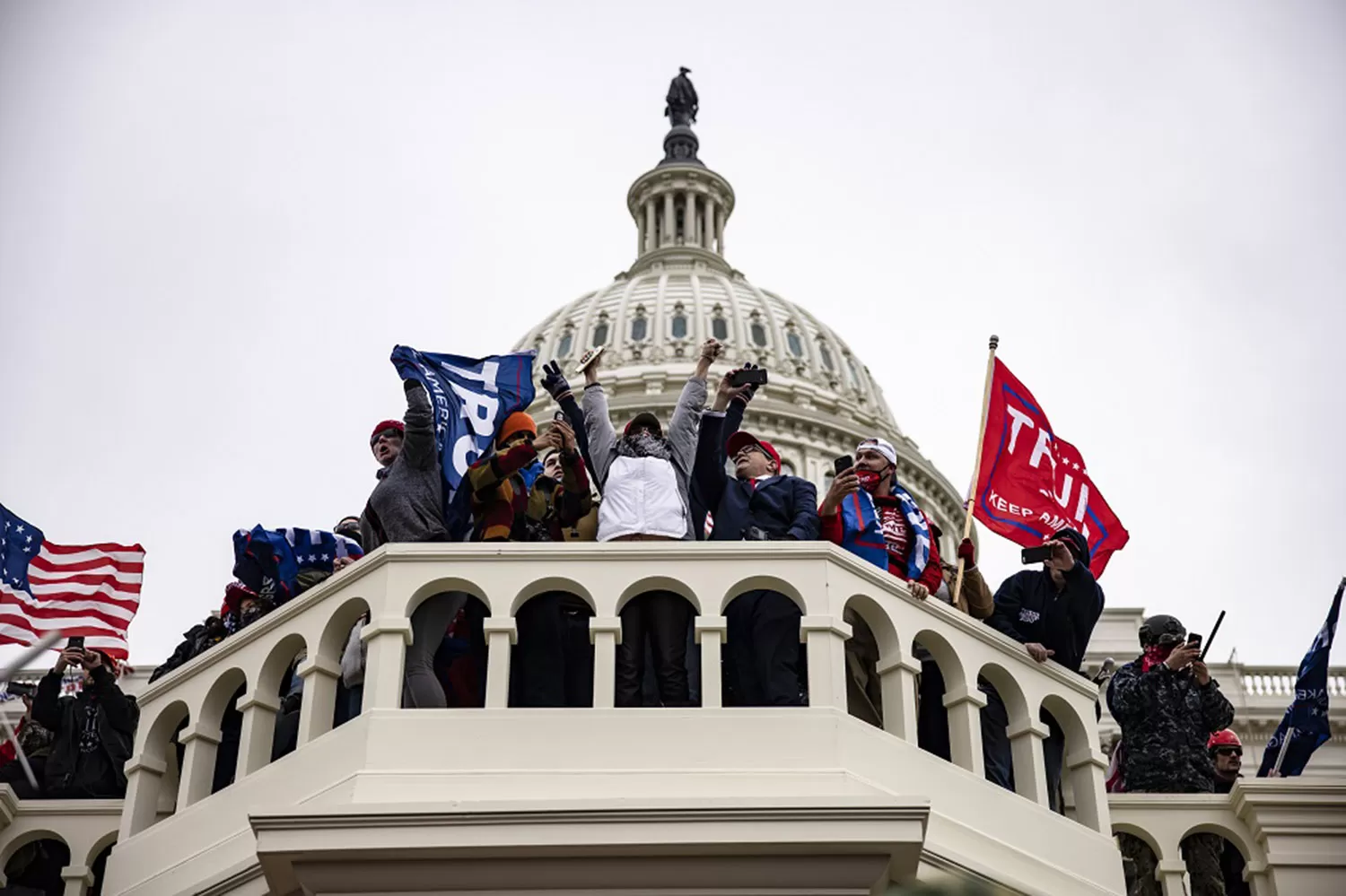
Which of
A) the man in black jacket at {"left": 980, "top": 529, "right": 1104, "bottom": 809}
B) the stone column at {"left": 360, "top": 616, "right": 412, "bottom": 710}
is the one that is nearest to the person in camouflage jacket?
the man in black jacket at {"left": 980, "top": 529, "right": 1104, "bottom": 809}

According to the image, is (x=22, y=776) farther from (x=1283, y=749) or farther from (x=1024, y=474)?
(x=1283, y=749)

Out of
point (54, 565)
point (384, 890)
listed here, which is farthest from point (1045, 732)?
point (54, 565)

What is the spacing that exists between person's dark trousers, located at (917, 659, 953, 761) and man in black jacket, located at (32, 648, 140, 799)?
18.4 feet

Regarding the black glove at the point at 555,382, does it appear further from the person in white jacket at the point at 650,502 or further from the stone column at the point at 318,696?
the stone column at the point at 318,696

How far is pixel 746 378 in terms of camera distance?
1419 cm

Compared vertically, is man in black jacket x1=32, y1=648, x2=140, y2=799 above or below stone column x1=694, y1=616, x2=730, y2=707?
above

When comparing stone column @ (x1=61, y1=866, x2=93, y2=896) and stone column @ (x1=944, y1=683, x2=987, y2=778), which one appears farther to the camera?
stone column @ (x1=61, y1=866, x2=93, y2=896)

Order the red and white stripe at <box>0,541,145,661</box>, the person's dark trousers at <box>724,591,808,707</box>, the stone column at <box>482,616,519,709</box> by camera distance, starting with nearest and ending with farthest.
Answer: the stone column at <box>482,616,519,709</box>, the person's dark trousers at <box>724,591,808,707</box>, the red and white stripe at <box>0,541,145,661</box>

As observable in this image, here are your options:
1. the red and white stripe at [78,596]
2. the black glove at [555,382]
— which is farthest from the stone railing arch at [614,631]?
the red and white stripe at [78,596]

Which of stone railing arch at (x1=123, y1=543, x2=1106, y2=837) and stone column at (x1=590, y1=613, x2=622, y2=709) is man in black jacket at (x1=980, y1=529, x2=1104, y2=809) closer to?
stone railing arch at (x1=123, y1=543, x2=1106, y2=837)

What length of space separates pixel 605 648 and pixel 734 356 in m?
60.9

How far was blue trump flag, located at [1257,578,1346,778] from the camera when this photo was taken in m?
17.5

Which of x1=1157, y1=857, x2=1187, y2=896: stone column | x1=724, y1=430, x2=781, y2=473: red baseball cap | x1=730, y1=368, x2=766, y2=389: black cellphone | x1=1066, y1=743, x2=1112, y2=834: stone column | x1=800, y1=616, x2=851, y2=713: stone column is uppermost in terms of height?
x1=730, y1=368, x2=766, y2=389: black cellphone

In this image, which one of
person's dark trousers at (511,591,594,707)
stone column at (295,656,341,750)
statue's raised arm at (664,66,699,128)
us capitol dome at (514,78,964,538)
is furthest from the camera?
statue's raised arm at (664,66,699,128)
